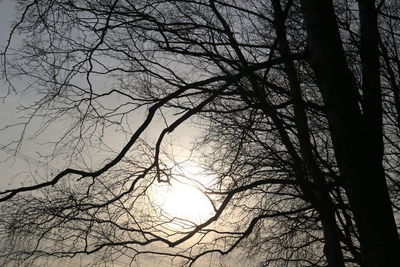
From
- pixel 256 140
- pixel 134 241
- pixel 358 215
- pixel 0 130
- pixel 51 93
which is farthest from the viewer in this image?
pixel 256 140

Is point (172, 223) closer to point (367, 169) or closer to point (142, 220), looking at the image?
point (142, 220)

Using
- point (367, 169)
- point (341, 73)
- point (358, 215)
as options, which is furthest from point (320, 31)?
point (358, 215)

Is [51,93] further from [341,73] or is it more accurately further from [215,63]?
[341,73]

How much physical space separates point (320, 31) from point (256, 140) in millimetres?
2983

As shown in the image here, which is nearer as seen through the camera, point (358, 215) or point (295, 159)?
point (358, 215)

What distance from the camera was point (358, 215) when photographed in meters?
1.92

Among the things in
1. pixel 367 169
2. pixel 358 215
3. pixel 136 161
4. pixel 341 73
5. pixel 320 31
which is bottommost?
pixel 358 215

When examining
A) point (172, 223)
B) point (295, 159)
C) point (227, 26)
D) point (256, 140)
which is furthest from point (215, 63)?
point (172, 223)

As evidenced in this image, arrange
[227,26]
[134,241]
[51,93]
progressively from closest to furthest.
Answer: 1. [51,93]
2. [134,241]
3. [227,26]

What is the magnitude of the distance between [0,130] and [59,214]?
2.92 ft

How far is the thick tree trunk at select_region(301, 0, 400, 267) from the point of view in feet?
6.16

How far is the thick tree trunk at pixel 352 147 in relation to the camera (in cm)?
188

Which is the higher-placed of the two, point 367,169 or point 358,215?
point 367,169

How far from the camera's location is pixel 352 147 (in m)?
1.95
